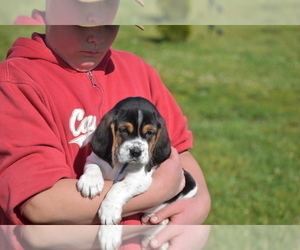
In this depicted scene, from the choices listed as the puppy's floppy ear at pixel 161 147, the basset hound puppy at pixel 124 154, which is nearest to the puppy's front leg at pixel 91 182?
the basset hound puppy at pixel 124 154

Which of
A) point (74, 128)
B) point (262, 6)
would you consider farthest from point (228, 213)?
point (74, 128)

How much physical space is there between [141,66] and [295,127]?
23.2 ft

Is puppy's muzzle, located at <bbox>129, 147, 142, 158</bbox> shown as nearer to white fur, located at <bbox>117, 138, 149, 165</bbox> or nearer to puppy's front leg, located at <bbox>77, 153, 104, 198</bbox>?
white fur, located at <bbox>117, 138, 149, 165</bbox>

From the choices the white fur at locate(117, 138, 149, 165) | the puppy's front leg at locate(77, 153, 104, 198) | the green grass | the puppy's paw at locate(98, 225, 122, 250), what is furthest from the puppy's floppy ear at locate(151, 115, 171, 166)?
the green grass

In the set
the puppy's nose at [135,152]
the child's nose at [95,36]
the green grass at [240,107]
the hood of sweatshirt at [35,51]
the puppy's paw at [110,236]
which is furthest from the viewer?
the green grass at [240,107]

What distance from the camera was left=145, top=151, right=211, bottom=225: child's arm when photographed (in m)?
2.23

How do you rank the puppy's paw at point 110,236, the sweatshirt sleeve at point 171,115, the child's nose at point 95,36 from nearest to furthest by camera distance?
the puppy's paw at point 110,236 → the child's nose at point 95,36 → the sweatshirt sleeve at point 171,115

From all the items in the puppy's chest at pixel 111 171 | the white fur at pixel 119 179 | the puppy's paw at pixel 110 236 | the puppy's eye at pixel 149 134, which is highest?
the puppy's eye at pixel 149 134

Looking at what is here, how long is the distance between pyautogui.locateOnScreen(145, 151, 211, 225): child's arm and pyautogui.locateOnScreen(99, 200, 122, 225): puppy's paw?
0.85 feet

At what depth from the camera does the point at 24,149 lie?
6.55 ft

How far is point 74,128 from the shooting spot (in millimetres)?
2195

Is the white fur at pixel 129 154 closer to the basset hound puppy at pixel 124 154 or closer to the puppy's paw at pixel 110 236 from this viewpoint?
the basset hound puppy at pixel 124 154

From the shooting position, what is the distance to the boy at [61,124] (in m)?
1.98

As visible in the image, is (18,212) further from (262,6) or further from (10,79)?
(262,6)
